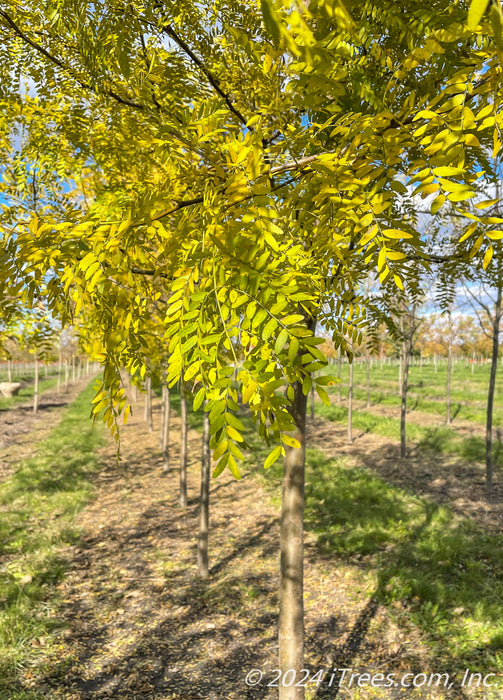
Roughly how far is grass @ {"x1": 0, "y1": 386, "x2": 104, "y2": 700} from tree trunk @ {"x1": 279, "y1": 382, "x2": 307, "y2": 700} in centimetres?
212

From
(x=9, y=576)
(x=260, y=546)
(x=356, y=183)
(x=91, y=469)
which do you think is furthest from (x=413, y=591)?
(x=91, y=469)

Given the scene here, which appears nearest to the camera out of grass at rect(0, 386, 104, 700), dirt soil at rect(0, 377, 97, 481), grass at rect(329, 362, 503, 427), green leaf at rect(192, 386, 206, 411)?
green leaf at rect(192, 386, 206, 411)

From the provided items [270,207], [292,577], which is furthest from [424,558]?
[270,207]

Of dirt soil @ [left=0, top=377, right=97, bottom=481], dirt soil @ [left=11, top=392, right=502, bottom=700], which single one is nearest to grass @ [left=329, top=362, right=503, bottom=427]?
dirt soil @ [left=11, top=392, right=502, bottom=700]

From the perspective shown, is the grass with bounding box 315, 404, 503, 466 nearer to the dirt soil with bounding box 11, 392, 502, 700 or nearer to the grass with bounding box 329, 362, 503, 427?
the grass with bounding box 329, 362, 503, 427

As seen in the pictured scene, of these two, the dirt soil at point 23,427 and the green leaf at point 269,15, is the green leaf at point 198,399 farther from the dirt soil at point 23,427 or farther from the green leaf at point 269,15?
the dirt soil at point 23,427

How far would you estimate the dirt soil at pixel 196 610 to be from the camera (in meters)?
4.01

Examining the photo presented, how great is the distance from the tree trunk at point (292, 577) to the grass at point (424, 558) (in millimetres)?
2187

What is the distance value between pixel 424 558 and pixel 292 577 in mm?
3991

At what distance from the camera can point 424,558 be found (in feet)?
19.5

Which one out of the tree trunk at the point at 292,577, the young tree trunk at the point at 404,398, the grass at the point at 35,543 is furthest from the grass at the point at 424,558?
the grass at the point at 35,543

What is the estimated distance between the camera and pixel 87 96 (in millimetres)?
2854

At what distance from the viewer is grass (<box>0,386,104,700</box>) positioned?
429 cm

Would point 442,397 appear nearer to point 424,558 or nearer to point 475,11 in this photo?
point 424,558
